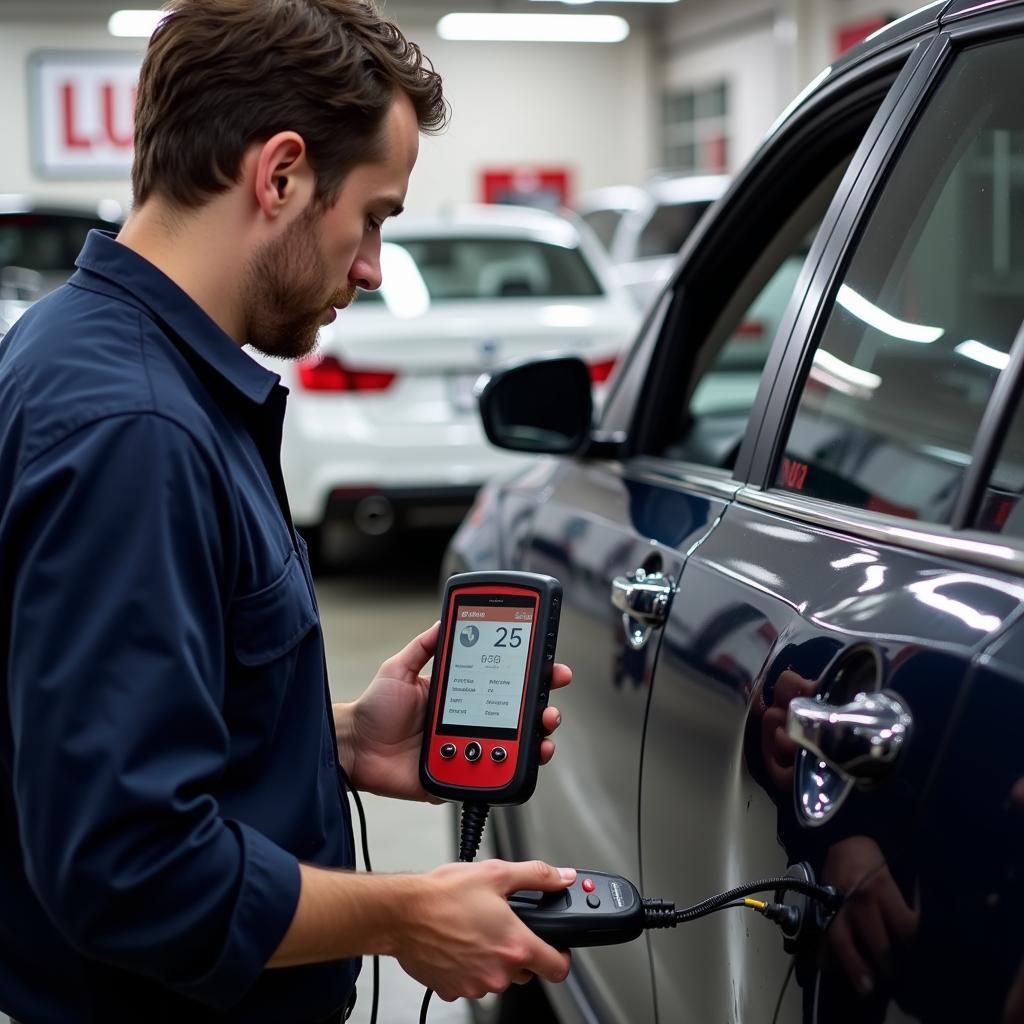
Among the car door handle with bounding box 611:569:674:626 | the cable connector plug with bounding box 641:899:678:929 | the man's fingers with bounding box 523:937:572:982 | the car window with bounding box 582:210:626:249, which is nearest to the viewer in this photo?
the man's fingers with bounding box 523:937:572:982

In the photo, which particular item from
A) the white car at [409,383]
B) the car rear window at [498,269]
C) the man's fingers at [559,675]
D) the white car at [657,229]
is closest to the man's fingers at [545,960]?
the man's fingers at [559,675]

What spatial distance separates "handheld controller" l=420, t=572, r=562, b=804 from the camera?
160cm

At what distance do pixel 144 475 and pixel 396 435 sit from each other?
530 cm

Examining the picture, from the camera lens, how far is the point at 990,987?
0.96 meters

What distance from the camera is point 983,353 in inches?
60.9

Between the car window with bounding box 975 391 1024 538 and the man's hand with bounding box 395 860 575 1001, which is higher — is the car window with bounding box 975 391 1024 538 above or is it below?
above

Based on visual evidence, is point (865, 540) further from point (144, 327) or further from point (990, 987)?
point (144, 327)

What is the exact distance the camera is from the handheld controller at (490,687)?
160cm

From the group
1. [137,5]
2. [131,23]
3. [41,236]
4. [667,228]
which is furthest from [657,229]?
[131,23]

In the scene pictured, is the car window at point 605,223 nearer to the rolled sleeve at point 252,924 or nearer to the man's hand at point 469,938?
the man's hand at point 469,938

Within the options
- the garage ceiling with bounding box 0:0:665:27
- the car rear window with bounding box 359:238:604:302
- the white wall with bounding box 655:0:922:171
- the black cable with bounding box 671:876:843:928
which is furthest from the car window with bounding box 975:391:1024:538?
the garage ceiling with bounding box 0:0:665:27

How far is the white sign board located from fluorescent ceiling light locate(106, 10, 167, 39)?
0.48m

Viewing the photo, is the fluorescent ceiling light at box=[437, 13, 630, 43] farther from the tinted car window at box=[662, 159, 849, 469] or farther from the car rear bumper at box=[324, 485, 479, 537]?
the tinted car window at box=[662, 159, 849, 469]

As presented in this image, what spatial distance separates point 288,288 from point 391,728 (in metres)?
0.59
